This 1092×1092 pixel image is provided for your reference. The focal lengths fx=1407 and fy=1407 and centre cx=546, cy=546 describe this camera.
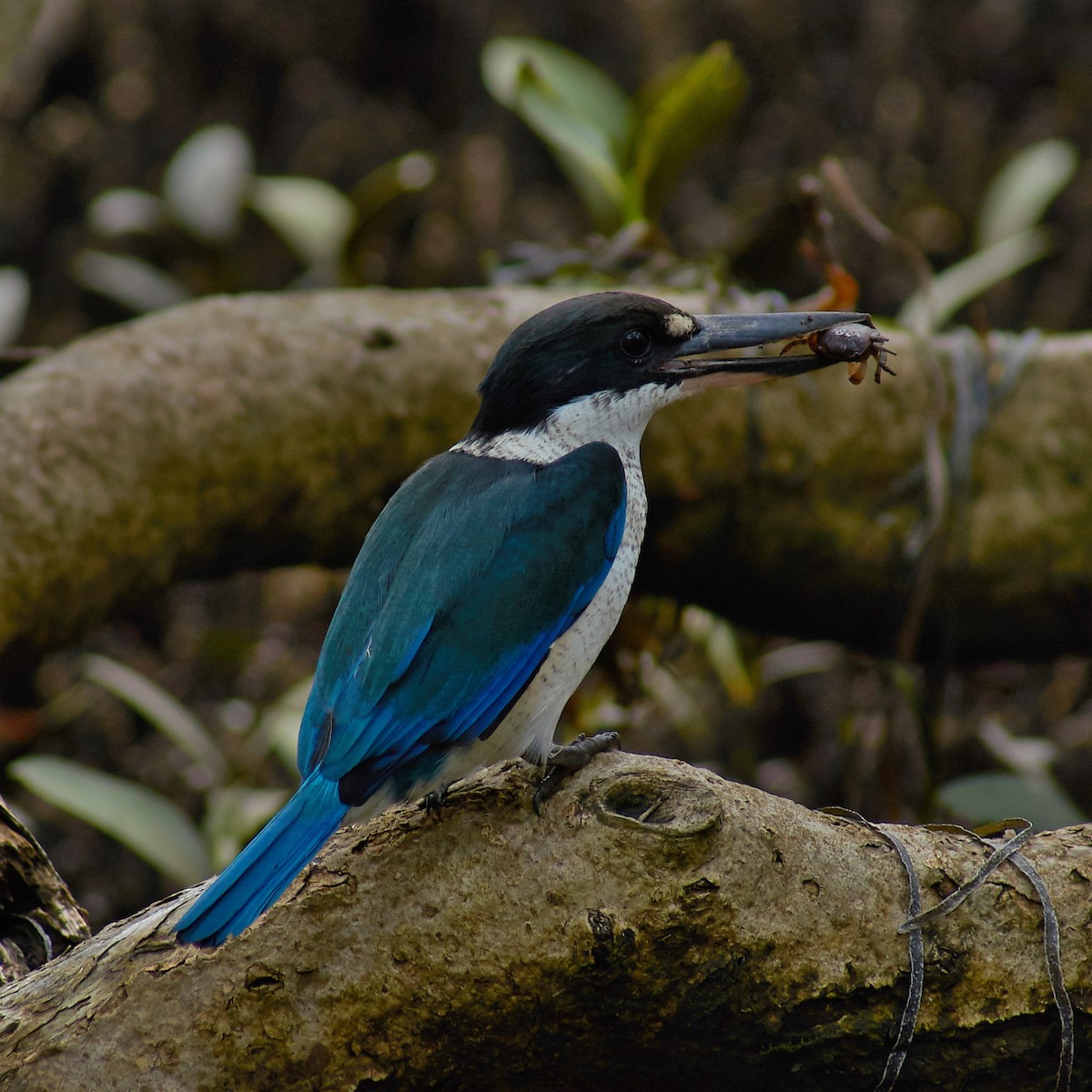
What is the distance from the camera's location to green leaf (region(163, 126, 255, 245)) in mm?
5020

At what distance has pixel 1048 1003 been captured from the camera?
195 centimetres

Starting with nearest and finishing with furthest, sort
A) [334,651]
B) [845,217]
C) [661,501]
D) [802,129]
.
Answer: [334,651]
[661,501]
[845,217]
[802,129]

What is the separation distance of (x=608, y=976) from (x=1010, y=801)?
2.06m

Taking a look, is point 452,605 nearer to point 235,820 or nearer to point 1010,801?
point 235,820

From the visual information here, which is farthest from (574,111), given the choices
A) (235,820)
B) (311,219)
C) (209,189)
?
(235,820)

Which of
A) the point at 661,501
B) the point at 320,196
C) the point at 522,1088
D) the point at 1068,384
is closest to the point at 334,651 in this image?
the point at 522,1088

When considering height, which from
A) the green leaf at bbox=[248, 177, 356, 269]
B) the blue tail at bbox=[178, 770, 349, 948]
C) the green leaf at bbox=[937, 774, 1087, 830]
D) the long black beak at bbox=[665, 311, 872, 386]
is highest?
the green leaf at bbox=[248, 177, 356, 269]

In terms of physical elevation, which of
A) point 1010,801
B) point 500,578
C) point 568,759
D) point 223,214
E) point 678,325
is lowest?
point 1010,801

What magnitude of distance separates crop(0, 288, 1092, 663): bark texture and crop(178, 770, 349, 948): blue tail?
145 centimetres

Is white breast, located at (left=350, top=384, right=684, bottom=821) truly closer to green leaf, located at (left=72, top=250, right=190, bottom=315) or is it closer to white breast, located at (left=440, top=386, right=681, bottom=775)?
white breast, located at (left=440, top=386, right=681, bottom=775)

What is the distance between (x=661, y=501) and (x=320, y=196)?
77.8 inches

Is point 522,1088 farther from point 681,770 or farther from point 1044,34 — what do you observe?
point 1044,34

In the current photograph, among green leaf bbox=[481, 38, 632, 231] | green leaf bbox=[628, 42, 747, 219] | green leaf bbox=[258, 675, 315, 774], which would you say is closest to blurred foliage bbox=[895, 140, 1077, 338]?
green leaf bbox=[628, 42, 747, 219]

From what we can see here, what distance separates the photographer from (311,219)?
482cm
